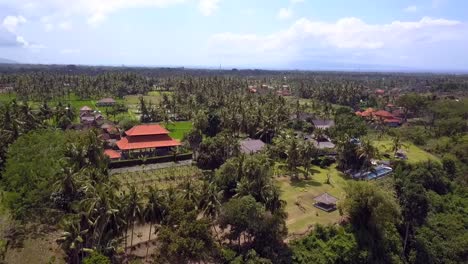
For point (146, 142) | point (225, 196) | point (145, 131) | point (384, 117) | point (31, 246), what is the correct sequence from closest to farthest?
point (31, 246)
point (225, 196)
point (146, 142)
point (145, 131)
point (384, 117)

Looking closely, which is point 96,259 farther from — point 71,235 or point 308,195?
point 308,195

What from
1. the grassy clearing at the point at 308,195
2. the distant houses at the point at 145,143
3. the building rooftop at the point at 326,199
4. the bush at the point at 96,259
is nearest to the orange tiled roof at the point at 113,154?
the distant houses at the point at 145,143

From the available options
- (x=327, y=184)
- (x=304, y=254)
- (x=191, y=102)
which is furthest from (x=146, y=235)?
(x=191, y=102)

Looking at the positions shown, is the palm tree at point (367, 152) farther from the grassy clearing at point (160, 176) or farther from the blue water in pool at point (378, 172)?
the grassy clearing at point (160, 176)

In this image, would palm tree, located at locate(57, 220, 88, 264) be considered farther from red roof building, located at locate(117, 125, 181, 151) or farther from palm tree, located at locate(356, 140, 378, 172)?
palm tree, located at locate(356, 140, 378, 172)

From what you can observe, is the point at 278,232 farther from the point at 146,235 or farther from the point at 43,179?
the point at 43,179

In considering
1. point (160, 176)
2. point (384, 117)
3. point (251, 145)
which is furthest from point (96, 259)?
point (384, 117)

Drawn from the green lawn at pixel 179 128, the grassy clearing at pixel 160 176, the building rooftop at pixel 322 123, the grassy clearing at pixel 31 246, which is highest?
the building rooftop at pixel 322 123
